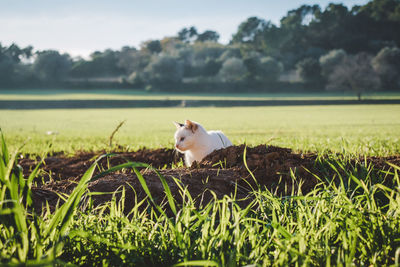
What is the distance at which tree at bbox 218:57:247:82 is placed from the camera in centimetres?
6256

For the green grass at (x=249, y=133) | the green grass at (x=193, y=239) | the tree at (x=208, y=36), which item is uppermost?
the tree at (x=208, y=36)

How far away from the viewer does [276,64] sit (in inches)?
2493

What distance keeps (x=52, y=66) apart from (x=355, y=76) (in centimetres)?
5094

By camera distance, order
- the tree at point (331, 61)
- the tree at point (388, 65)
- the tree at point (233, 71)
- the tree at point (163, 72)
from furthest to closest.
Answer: the tree at point (163, 72) < the tree at point (233, 71) < the tree at point (331, 61) < the tree at point (388, 65)

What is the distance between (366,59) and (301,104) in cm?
2031

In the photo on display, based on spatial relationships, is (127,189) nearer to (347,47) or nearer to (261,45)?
(347,47)

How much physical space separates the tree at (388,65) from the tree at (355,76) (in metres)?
1.40

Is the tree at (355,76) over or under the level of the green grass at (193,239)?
over

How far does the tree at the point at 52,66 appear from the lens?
2251 inches

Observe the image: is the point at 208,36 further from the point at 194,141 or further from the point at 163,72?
the point at 194,141

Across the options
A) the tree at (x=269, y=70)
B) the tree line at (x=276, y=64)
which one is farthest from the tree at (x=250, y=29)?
the tree at (x=269, y=70)

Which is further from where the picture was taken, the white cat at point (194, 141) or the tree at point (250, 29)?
the tree at point (250, 29)

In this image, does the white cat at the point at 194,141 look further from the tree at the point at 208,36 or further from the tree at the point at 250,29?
the tree at the point at 208,36

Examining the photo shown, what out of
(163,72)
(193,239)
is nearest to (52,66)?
(163,72)
